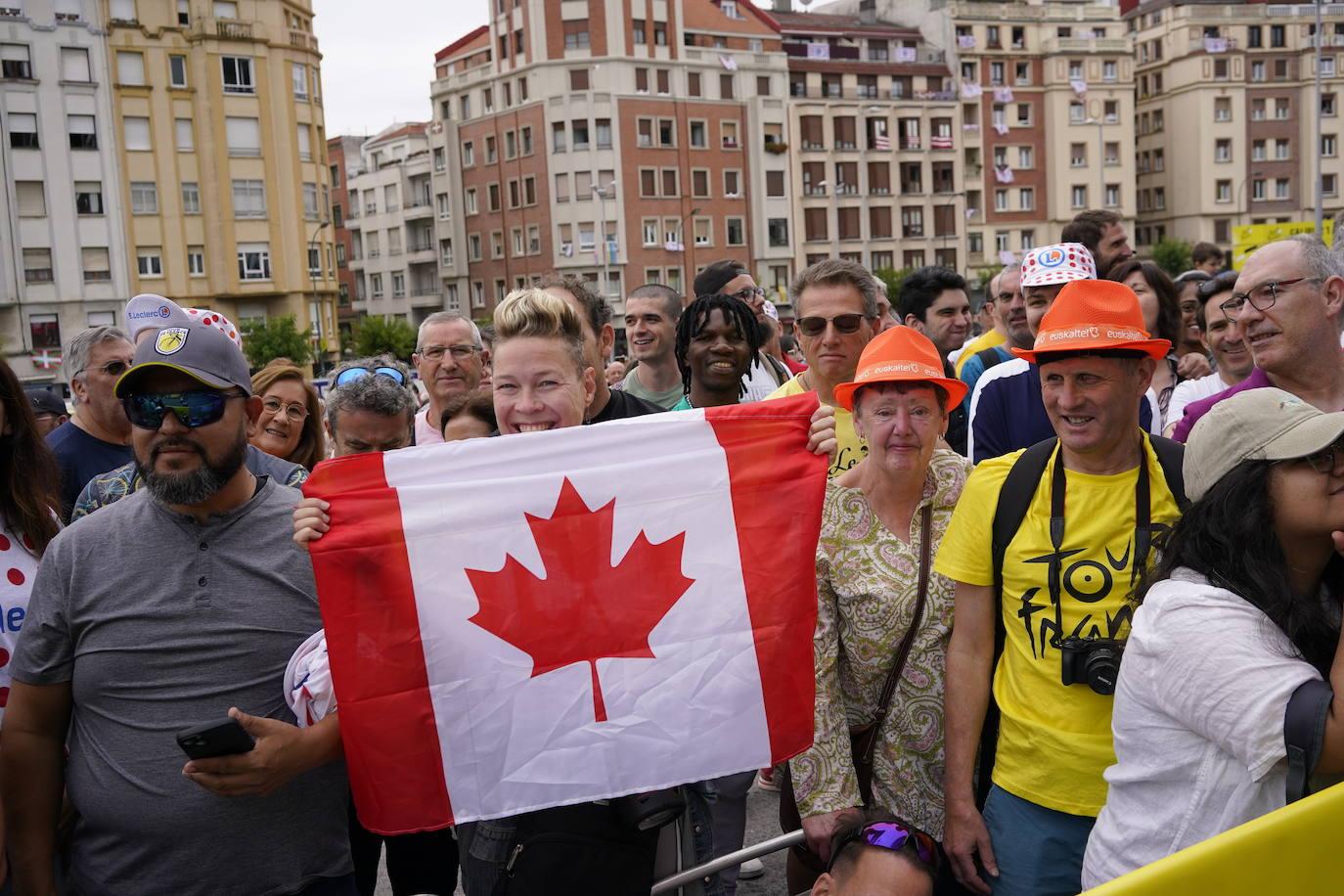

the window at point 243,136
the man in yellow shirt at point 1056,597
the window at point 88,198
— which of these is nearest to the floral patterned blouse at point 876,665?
the man in yellow shirt at point 1056,597

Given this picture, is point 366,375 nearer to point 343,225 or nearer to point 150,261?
point 150,261

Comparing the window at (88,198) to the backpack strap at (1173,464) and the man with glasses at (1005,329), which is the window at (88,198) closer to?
the man with glasses at (1005,329)

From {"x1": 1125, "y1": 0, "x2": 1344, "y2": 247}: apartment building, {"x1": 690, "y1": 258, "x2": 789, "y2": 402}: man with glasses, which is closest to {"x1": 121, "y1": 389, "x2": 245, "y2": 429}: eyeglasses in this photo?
{"x1": 690, "y1": 258, "x2": 789, "y2": 402}: man with glasses

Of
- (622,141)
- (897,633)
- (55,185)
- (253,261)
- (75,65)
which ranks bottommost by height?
(897,633)

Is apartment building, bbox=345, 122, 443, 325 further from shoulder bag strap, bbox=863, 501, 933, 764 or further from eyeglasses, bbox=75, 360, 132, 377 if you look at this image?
shoulder bag strap, bbox=863, 501, 933, 764

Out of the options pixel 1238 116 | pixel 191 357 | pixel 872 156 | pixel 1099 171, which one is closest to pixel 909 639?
pixel 191 357

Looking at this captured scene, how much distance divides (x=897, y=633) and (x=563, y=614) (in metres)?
1.02

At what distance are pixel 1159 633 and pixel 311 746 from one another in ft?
6.68

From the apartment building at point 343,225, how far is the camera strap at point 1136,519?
80.9m

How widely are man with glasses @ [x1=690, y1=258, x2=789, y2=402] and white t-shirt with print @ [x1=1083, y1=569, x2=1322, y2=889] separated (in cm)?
384

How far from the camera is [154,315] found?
5.64 m

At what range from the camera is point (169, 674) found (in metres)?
2.98

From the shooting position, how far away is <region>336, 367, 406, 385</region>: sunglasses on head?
4949 mm

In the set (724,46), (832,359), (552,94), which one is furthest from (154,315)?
(724,46)
